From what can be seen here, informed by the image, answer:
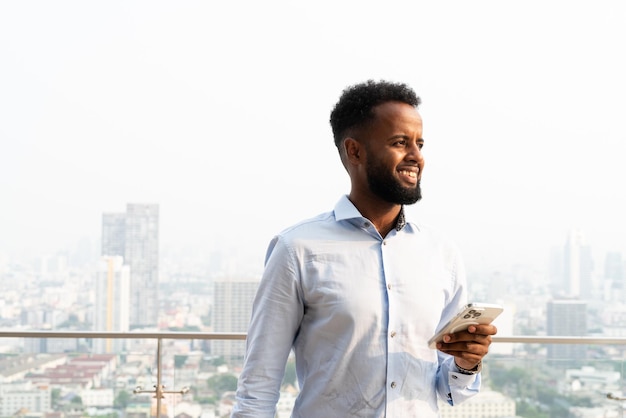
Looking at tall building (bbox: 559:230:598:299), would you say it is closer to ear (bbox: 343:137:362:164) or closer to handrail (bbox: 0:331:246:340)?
handrail (bbox: 0:331:246:340)

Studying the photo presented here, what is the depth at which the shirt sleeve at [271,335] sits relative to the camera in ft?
4.71

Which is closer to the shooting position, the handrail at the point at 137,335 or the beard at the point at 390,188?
the beard at the point at 390,188

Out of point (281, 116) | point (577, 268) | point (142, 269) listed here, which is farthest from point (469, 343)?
point (281, 116)

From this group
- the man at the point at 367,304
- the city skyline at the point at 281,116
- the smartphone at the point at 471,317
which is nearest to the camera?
the smartphone at the point at 471,317

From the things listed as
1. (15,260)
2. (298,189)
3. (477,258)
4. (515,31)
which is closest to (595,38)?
(515,31)

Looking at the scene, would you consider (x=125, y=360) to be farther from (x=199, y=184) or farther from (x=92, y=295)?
(x=199, y=184)

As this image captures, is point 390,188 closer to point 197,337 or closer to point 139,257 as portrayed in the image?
point 197,337

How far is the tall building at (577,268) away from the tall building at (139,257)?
503 cm

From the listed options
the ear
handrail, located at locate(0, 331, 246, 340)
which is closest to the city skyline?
handrail, located at locate(0, 331, 246, 340)

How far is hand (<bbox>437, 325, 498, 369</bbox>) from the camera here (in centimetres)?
139

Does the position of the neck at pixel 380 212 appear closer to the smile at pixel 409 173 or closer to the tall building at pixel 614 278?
→ the smile at pixel 409 173

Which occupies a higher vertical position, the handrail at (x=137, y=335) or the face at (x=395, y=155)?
the face at (x=395, y=155)

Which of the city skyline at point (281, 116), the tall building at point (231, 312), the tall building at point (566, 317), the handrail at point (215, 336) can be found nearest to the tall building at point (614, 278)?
the city skyline at point (281, 116)

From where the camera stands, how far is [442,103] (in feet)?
37.8
